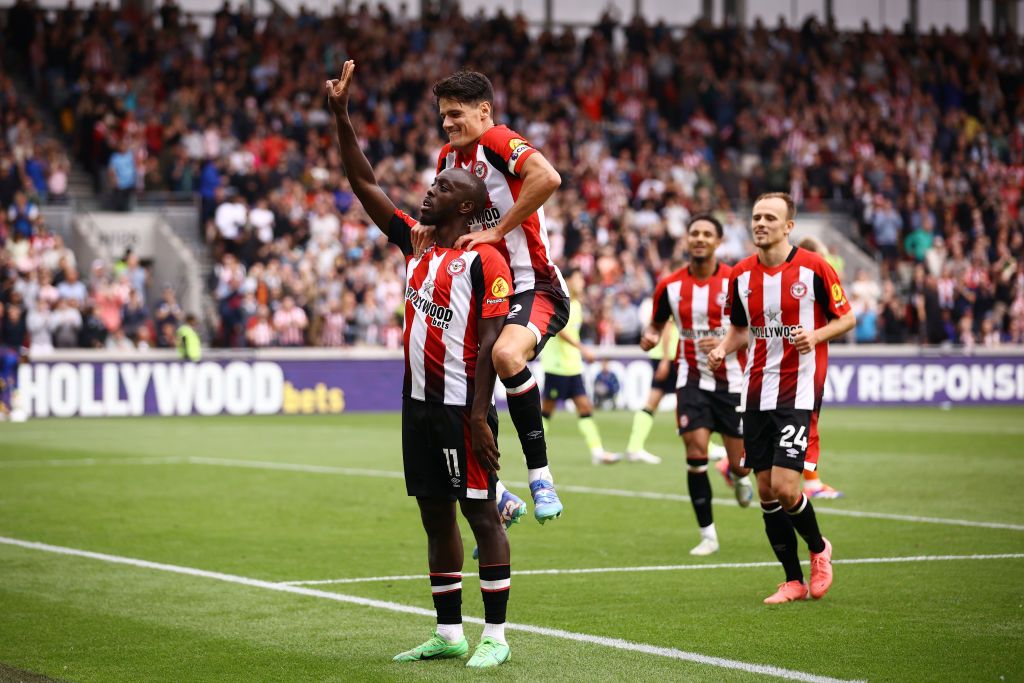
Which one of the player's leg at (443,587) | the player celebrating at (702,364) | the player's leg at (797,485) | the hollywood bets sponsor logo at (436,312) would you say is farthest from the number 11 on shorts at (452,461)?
the player celebrating at (702,364)

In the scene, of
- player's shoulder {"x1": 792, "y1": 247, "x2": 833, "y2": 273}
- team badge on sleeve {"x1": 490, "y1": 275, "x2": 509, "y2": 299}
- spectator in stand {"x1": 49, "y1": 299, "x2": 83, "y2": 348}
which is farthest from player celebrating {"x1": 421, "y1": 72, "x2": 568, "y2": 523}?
spectator in stand {"x1": 49, "y1": 299, "x2": 83, "y2": 348}

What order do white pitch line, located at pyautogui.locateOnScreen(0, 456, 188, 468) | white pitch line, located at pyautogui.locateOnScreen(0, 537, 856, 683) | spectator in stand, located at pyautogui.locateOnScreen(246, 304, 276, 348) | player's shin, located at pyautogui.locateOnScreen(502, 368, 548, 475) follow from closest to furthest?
white pitch line, located at pyautogui.locateOnScreen(0, 537, 856, 683), player's shin, located at pyautogui.locateOnScreen(502, 368, 548, 475), white pitch line, located at pyautogui.locateOnScreen(0, 456, 188, 468), spectator in stand, located at pyautogui.locateOnScreen(246, 304, 276, 348)

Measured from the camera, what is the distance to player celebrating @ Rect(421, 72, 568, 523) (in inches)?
272

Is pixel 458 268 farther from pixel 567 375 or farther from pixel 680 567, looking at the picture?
pixel 567 375

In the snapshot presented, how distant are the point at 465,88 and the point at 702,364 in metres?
4.94

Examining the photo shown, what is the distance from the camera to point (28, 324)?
85.5 ft

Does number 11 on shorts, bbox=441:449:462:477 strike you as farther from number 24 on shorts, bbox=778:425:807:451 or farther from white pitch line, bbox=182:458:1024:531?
white pitch line, bbox=182:458:1024:531

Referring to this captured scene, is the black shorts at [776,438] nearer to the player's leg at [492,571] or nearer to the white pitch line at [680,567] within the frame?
the white pitch line at [680,567]

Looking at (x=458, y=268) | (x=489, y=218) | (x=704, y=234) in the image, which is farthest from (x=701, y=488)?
(x=458, y=268)

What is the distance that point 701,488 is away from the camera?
428 inches

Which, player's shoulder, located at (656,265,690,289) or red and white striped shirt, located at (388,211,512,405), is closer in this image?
red and white striped shirt, located at (388,211,512,405)

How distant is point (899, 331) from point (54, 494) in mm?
22266

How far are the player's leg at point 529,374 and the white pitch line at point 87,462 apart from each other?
11.3 m

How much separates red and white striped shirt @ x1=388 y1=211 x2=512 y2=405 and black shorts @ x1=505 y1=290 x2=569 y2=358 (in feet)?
0.92
